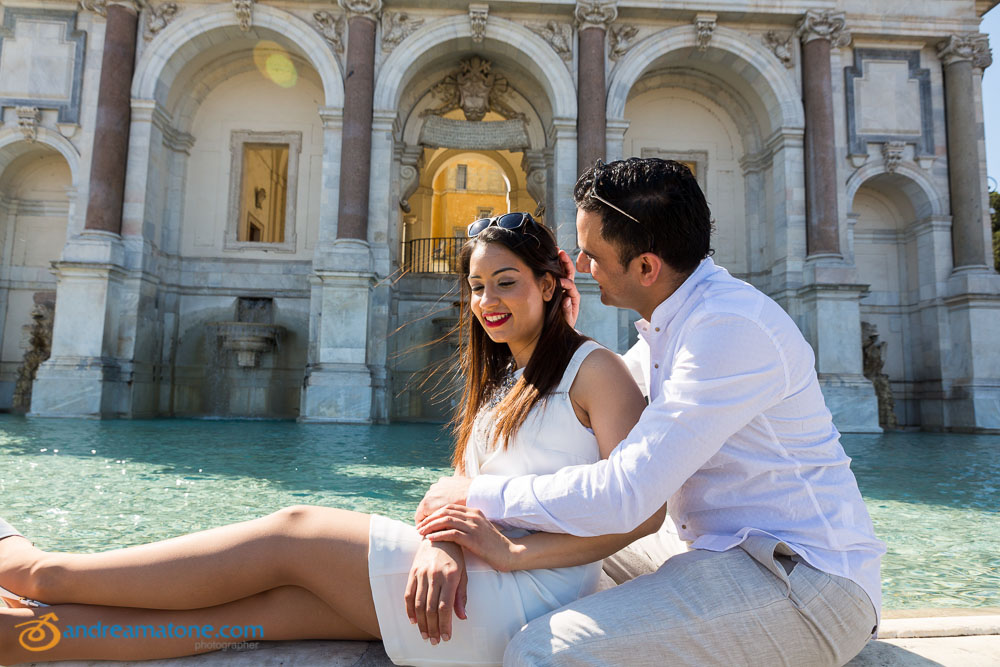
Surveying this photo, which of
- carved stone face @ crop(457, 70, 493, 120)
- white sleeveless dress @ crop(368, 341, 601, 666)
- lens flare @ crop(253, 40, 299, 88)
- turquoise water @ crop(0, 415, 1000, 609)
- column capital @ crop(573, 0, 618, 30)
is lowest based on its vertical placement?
turquoise water @ crop(0, 415, 1000, 609)

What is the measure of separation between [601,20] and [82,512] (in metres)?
12.2

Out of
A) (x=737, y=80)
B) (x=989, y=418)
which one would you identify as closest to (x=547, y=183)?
(x=737, y=80)

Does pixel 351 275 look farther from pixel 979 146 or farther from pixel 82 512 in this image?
pixel 979 146

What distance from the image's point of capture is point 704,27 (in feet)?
41.7

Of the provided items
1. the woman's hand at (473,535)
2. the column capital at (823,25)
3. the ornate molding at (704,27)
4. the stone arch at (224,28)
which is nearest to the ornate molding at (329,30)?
the stone arch at (224,28)

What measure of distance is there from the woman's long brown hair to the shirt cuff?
0.48 ft

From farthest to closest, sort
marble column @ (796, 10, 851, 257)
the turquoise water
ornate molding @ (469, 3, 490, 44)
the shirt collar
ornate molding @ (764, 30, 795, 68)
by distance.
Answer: ornate molding @ (764, 30, 795, 68), ornate molding @ (469, 3, 490, 44), marble column @ (796, 10, 851, 257), the turquoise water, the shirt collar

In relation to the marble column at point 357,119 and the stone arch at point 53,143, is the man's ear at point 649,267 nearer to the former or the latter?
the marble column at point 357,119

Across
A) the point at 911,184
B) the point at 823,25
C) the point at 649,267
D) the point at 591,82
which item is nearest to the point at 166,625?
the point at 649,267

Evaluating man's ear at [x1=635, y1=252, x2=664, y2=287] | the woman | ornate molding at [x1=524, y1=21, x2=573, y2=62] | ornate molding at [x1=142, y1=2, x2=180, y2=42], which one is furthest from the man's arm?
ornate molding at [x1=142, y1=2, x2=180, y2=42]

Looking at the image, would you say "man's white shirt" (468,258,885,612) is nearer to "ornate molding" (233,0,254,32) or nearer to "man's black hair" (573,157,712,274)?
"man's black hair" (573,157,712,274)

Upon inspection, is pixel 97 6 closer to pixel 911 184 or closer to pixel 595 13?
pixel 595 13

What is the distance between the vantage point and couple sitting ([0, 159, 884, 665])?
4.15ft

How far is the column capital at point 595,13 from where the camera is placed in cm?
1228
